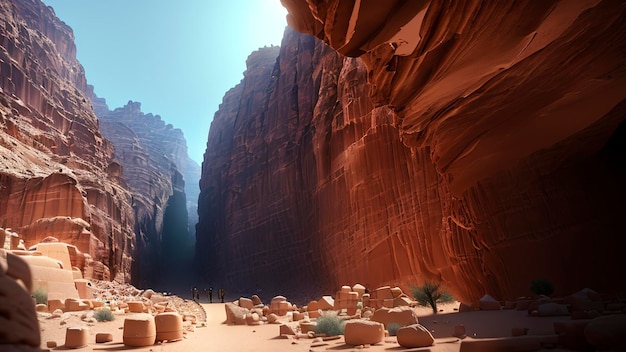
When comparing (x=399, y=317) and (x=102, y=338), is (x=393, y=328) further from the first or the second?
(x=102, y=338)

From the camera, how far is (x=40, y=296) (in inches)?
666

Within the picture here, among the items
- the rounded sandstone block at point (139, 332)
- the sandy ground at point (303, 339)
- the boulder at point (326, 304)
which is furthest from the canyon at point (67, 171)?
the rounded sandstone block at point (139, 332)

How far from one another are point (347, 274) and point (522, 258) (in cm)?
1863

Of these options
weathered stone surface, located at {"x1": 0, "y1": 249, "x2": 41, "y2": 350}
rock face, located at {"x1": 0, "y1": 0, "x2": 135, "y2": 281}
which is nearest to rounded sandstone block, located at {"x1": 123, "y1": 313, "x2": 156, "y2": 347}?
weathered stone surface, located at {"x1": 0, "y1": 249, "x2": 41, "y2": 350}

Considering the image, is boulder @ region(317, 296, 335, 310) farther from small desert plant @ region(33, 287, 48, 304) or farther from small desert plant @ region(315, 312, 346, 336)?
small desert plant @ region(33, 287, 48, 304)

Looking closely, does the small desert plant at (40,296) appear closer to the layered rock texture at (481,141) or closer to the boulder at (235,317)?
the boulder at (235,317)

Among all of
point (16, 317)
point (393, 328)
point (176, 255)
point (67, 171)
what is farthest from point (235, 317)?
point (176, 255)

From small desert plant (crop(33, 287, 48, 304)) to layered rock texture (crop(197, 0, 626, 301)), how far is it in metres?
15.1

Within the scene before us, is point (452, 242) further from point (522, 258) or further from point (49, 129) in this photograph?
point (49, 129)

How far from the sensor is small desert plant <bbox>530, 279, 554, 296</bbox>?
1263 cm

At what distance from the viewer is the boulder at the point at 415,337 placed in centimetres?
730

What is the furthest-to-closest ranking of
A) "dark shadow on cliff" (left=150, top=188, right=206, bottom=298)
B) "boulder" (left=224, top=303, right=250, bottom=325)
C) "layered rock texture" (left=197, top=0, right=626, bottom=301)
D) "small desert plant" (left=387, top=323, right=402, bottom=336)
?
1. "dark shadow on cliff" (left=150, top=188, right=206, bottom=298)
2. "boulder" (left=224, top=303, right=250, bottom=325)
3. "small desert plant" (left=387, top=323, right=402, bottom=336)
4. "layered rock texture" (left=197, top=0, right=626, bottom=301)

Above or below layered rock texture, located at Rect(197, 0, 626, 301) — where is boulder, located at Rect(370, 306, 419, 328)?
below

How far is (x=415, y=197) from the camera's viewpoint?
23672 millimetres
